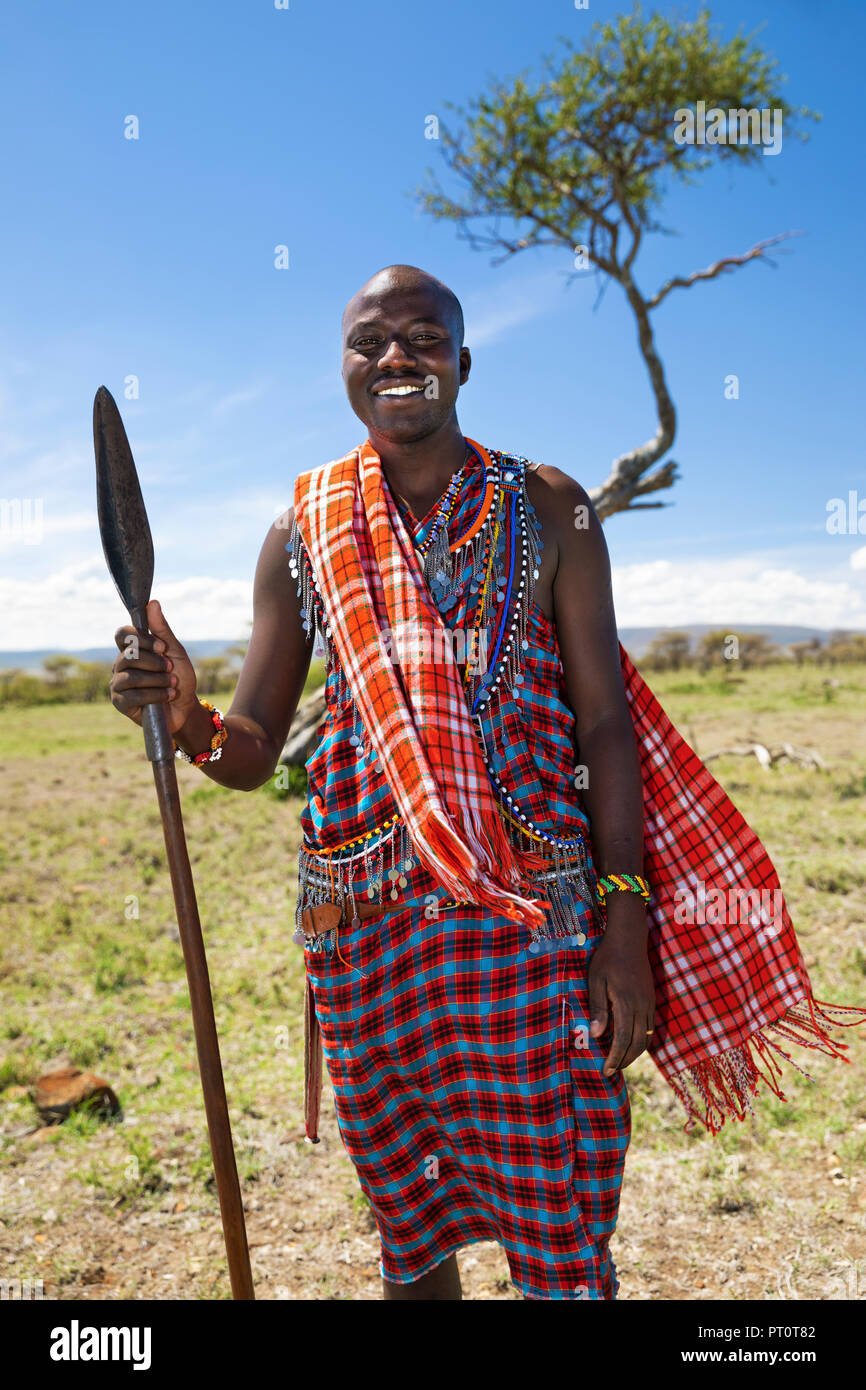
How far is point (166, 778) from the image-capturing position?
1837mm

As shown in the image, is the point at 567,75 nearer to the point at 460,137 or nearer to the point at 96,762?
the point at 460,137

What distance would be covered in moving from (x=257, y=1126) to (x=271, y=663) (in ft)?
8.91

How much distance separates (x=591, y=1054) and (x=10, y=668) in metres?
17.5

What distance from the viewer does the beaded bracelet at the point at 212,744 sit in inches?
80.3

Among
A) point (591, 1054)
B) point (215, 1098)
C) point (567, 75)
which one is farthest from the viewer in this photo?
point (567, 75)

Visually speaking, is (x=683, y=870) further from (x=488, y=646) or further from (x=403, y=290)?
(x=403, y=290)

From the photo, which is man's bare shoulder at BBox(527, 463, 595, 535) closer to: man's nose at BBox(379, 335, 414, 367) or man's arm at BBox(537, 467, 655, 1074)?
man's arm at BBox(537, 467, 655, 1074)

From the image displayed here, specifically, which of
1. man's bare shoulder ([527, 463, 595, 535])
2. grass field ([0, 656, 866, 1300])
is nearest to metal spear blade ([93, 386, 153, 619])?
man's bare shoulder ([527, 463, 595, 535])

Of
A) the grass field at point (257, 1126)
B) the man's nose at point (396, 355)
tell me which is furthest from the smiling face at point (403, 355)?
the grass field at point (257, 1126)

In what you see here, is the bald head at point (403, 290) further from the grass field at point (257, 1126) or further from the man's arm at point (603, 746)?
the grass field at point (257, 1126)

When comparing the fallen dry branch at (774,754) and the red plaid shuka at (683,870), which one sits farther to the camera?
the fallen dry branch at (774,754)

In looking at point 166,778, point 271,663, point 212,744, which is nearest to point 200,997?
point 166,778

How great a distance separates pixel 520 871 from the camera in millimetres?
2021
